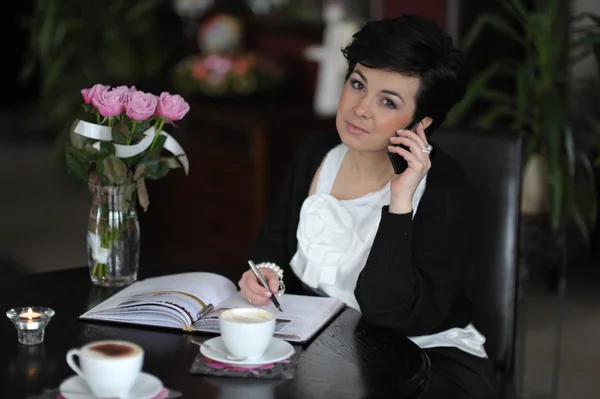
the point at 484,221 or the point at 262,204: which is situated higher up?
the point at 484,221

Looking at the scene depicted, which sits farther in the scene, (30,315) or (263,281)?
(263,281)

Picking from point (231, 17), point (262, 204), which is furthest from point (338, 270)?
point (231, 17)

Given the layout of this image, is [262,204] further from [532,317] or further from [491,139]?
[491,139]

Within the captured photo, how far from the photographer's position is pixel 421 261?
1.83m

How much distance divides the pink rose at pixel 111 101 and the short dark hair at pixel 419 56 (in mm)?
473

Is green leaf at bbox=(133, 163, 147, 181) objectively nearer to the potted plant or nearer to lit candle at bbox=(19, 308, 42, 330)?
lit candle at bbox=(19, 308, 42, 330)

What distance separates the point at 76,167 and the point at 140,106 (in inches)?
7.3

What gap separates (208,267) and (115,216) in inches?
13.4

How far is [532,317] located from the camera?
3.88 m

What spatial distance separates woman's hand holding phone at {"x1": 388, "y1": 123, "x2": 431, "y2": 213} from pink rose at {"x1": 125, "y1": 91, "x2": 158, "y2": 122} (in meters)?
0.45

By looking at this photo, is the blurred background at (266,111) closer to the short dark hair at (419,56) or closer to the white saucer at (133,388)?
the short dark hair at (419,56)

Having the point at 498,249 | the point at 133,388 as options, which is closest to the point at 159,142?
the point at 133,388

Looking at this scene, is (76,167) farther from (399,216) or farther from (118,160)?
(399,216)

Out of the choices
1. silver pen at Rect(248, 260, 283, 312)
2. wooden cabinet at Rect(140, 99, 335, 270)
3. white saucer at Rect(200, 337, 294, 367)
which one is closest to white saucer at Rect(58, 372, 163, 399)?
white saucer at Rect(200, 337, 294, 367)
